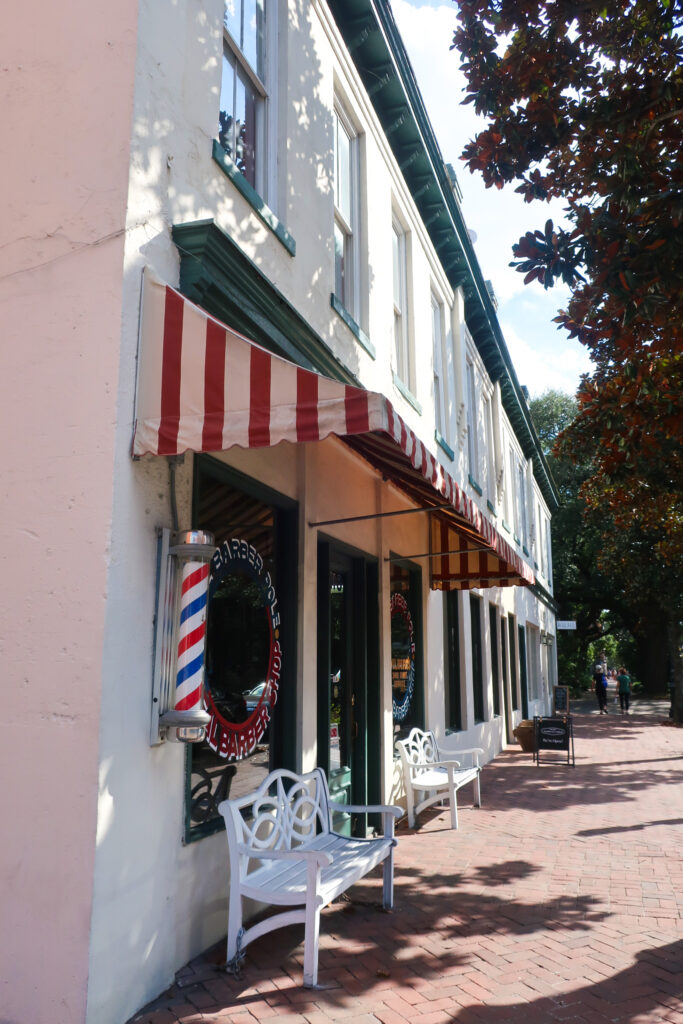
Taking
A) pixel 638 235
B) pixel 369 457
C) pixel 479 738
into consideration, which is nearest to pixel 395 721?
pixel 369 457

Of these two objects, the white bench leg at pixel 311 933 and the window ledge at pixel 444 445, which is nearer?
the white bench leg at pixel 311 933

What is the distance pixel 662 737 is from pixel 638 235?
55.5 feet

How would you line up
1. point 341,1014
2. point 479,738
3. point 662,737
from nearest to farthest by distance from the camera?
point 341,1014 → point 479,738 → point 662,737

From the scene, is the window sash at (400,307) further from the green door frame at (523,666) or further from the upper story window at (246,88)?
the green door frame at (523,666)

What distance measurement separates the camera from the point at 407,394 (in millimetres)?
9078

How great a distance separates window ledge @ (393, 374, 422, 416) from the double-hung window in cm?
156

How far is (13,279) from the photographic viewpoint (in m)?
4.09

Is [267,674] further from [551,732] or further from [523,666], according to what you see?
[523,666]

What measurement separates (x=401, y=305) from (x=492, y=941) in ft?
23.1

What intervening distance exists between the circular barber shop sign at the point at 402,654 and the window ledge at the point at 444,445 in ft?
7.73

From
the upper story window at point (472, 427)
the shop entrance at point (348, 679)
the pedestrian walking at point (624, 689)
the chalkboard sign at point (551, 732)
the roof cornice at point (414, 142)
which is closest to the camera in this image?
the shop entrance at point (348, 679)

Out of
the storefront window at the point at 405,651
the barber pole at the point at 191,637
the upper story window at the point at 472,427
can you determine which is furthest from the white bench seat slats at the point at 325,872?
the upper story window at the point at 472,427

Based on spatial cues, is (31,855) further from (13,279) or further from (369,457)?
(369,457)

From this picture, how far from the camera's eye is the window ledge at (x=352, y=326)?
269 inches
